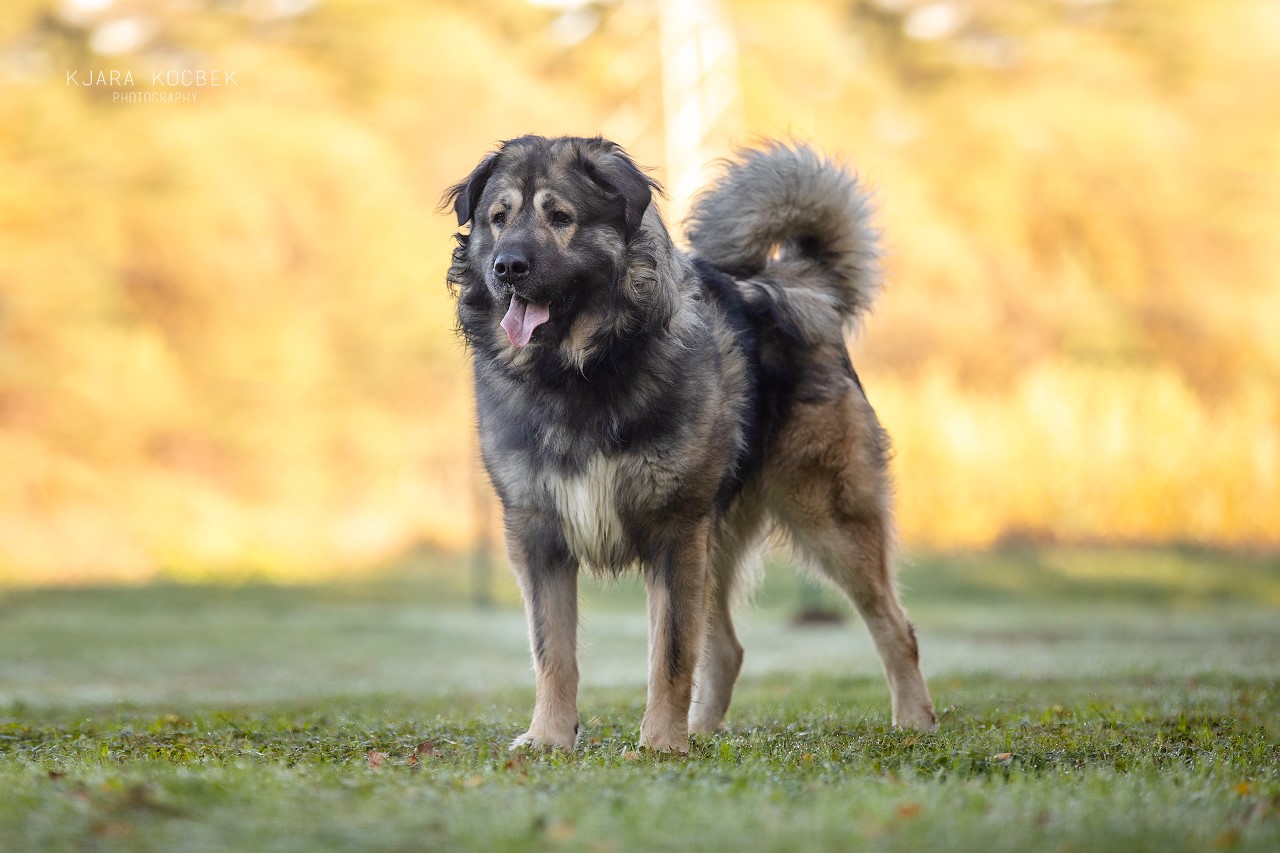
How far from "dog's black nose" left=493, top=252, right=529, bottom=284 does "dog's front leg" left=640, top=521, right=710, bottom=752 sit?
4.07ft

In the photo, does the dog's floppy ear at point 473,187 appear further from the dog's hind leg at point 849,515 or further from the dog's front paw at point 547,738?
the dog's front paw at point 547,738

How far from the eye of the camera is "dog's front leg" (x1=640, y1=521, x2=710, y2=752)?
604cm

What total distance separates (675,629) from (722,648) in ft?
4.40

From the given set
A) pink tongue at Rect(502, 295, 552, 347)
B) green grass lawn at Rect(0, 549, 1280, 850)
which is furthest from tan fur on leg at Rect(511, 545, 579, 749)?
pink tongue at Rect(502, 295, 552, 347)

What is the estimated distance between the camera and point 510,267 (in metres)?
5.82

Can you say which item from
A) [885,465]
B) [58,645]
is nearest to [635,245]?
[885,465]

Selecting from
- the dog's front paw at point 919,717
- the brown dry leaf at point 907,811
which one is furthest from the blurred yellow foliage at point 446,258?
the brown dry leaf at point 907,811

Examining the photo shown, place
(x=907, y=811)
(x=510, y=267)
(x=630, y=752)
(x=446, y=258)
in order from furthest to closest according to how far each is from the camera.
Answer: (x=446, y=258)
(x=510, y=267)
(x=630, y=752)
(x=907, y=811)

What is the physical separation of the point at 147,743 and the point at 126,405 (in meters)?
19.7

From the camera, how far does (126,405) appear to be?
2480cm

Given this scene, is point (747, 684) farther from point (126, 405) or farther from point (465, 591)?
point (126, 405)

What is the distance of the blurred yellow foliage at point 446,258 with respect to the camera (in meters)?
24.3

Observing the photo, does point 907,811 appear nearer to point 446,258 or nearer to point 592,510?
point 592,510

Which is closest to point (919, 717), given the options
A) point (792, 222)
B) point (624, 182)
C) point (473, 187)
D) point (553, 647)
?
point (553, 647)
